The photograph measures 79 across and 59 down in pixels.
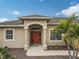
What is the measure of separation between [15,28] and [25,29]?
2.58m

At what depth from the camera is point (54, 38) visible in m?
30.4

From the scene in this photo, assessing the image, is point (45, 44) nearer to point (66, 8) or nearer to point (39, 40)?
point (39, 40)

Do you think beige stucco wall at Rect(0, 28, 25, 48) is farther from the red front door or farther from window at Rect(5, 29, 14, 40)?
the red front door

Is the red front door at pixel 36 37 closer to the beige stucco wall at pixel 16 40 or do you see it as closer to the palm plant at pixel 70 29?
the beige stucco wall at pixel 16 40

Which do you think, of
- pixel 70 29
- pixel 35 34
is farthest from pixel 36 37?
pixel 70 29

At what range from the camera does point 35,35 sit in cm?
3167

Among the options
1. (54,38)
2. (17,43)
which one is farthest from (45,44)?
(17,43)

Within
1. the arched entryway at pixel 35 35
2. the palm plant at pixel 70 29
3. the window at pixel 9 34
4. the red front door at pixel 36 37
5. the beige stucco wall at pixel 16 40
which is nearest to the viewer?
the palm plant at pixel 70 29

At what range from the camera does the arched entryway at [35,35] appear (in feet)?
102

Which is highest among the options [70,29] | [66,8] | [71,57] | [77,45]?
[66,8]

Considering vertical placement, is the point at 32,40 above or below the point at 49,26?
below

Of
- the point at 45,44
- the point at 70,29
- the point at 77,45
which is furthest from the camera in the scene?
the point at 45,44

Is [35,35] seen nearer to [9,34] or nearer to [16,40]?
[16,40]

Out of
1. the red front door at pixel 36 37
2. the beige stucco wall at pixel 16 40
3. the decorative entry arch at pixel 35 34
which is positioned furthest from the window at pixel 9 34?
the red front door at pixel 36 37
